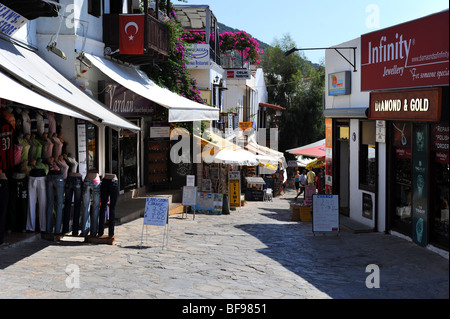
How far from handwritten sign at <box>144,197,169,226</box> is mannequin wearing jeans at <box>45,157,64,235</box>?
1.66 metres

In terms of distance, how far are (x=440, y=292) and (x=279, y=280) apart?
3.96m

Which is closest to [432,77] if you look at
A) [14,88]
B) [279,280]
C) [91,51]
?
[279,280]

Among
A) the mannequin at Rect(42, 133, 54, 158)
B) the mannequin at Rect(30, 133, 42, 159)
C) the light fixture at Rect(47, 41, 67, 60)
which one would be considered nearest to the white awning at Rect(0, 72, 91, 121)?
the mannequin at Rect(30, 133, 42, 159)

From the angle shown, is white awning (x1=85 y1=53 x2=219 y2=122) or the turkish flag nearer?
white awning (x1=85 y1=53 x2=219 y2=122)

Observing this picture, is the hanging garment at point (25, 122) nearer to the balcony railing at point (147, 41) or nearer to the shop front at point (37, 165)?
the shop front at point (37, 165)

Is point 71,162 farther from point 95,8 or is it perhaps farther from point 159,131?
point 159,131

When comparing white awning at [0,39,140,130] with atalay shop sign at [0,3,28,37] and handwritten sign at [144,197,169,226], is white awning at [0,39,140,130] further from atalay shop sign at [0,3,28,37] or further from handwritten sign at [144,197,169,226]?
handwritten sign at [144,197,169,226]

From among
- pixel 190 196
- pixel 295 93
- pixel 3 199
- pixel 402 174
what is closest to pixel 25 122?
pixel 3 199

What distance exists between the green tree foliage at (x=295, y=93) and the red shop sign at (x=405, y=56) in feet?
124

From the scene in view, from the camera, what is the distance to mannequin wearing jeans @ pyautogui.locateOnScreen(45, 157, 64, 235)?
11.2 meters

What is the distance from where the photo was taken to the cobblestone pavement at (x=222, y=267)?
7832 mm

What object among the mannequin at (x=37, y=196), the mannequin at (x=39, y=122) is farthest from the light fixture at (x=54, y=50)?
the mannequin at (x=37, y=196)

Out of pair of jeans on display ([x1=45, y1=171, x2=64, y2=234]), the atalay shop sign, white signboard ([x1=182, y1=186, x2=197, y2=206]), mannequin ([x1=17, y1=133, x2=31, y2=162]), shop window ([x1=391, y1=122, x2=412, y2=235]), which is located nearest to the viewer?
pair of jeans on display ([x1=45, y1=171, x2=64, y2=234])

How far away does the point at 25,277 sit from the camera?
851 cm
